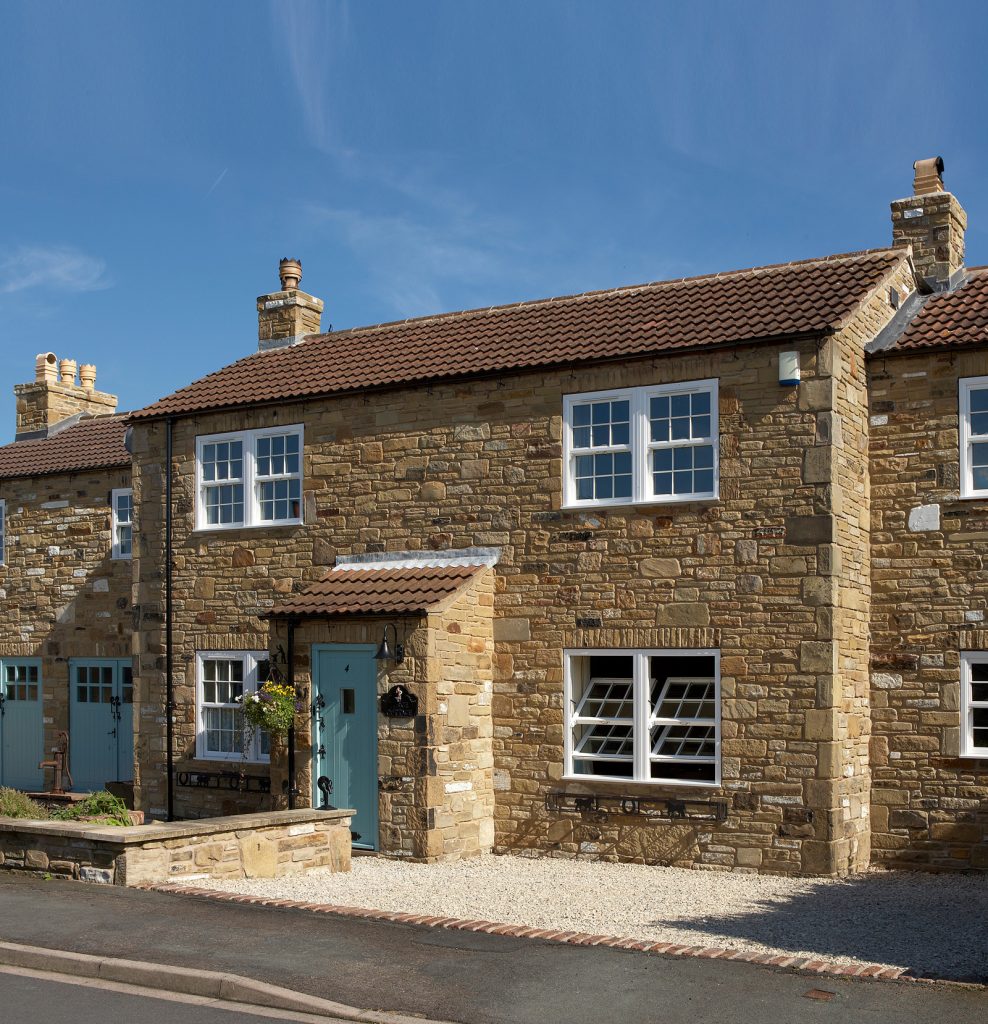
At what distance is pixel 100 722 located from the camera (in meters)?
22.5

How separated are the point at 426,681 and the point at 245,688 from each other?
159 inches

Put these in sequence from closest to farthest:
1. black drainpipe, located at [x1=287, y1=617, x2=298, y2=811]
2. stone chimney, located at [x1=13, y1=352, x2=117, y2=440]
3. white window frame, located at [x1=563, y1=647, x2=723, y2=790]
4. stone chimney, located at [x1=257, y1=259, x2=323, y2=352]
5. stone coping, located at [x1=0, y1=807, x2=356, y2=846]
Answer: stone coping, located at [x1=0, y1=807, x2=356, y2=846]
white window frame, located at [x1=563, y1=647, x2=723, y2=790]
black drainpipe, located at [x1=287, y1=617, x2=298, y2=811]
stone chimney, located at [x1=257, y1=259, x2=323, y2=352]
stone chimney, located at [x1=13, y1=352, x2=117, y2=440]

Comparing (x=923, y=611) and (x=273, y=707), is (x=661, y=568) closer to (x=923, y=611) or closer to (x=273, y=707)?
(x=923, y=611)

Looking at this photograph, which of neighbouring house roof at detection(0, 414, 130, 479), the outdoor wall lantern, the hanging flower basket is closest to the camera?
the outdoor wall lantern

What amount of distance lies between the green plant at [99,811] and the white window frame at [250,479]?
442cm

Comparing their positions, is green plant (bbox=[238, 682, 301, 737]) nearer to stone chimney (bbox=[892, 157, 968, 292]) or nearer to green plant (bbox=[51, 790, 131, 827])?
green plant (bbox=[51, 790, 131, 827])

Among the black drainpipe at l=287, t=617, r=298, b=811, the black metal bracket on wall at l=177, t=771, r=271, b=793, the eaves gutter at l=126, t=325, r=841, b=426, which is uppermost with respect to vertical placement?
the eaves gutter at l=126, t=325, r=841, b=426

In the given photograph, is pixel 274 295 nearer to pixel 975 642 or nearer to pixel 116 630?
pixel 116 630

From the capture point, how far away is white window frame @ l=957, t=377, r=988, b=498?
14648mm

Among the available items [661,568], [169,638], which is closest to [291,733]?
[169,638]

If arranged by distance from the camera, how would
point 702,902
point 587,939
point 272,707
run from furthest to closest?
point 272,707
point 702,902
point 587,939

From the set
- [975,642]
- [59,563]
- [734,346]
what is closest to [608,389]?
[734,346]

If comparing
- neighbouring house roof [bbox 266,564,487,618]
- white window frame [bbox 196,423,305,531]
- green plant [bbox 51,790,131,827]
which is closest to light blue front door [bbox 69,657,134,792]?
white window frame [bbox 196,423,305,531]

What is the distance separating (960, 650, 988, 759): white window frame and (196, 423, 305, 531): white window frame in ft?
27.8
